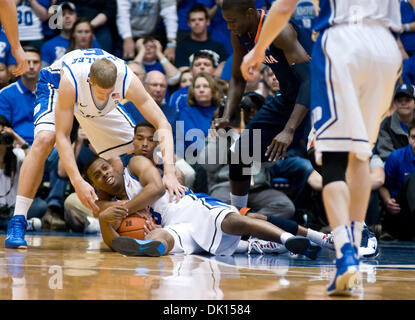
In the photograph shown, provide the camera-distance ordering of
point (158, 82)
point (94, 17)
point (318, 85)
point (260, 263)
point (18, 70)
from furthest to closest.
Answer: point (94, 17)
point (158, 82)
point (18, 70)
point (260, 263)
point (318, 85)

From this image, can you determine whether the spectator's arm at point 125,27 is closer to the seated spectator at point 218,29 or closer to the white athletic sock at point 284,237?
the seated spectator at point 218,29

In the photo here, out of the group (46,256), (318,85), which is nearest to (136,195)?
(46,256)

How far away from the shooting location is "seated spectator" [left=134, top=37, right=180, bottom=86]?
28.4 ft

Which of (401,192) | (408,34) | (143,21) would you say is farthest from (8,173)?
(408,34)

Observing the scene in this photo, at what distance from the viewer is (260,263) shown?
171 inches

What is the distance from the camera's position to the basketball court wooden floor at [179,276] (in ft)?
9.11

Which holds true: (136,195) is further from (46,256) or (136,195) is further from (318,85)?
(318,85)

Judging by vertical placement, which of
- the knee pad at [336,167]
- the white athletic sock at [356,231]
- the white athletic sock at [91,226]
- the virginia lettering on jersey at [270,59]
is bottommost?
the white athletic sock at [91,226]

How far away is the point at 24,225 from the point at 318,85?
294 cm

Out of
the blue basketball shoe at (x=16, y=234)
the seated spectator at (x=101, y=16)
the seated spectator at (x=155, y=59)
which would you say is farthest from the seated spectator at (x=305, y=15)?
the blue basketball shoe at (x=16, y=234)

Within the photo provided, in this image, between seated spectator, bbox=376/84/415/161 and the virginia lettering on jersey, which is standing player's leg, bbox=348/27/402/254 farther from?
seated spectator, bbox=376/84/415/161

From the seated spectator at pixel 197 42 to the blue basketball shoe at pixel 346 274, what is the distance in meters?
6.22

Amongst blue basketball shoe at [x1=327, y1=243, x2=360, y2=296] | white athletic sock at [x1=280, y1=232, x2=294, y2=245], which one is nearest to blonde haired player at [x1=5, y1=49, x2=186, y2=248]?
white athletic sock at [x1=280, y1=232, x2=294, y2=245]

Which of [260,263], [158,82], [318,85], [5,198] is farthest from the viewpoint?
[158,82]
